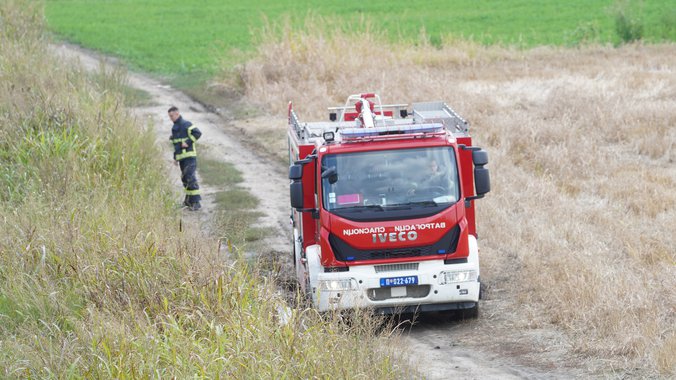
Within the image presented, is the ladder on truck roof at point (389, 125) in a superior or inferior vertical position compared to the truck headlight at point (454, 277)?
superior

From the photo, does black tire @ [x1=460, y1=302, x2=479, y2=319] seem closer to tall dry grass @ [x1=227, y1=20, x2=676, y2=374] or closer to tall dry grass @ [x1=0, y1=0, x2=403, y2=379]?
tall dry grass @ [x1=227, y1=20, x2=676, y2=374]

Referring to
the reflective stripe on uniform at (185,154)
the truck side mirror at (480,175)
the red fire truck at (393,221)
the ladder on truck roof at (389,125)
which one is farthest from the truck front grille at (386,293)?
the reflective stripe on uniform at (185,154)

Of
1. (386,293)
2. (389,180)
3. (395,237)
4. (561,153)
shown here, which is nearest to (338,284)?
(386,293)

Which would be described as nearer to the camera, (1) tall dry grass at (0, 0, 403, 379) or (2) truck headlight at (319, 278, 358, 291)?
(1) tall dry grass at (0, 0, 403, 379)

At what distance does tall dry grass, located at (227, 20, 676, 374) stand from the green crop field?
2921 millimetres

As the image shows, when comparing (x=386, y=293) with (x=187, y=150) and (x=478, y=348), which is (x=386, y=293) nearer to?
(x=478, y=348)

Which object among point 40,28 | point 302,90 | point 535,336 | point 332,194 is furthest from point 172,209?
point 40,28

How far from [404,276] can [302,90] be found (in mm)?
16005

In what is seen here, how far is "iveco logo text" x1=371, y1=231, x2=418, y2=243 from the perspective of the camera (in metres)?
11.6

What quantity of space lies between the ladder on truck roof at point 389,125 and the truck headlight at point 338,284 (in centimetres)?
166

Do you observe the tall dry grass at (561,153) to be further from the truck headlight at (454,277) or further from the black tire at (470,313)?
the truck headlight at (454,277)

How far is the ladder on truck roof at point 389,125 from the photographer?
12.0m

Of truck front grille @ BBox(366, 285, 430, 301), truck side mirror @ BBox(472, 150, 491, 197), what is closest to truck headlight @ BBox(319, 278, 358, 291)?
truck front grille @ BBox(366, 285, 430, 301)

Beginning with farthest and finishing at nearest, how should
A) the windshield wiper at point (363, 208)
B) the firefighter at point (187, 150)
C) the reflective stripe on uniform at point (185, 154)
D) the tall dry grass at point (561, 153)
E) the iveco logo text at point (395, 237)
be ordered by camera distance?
1. the reflective stripe on uniform at point (185, 154)
2. the firefighter at point (187, 150)
3. the windshield wiper at point (363, 208)
4. the iveco logo text at point (395, 237)
5. the tall dry grass at point (561, 153)
